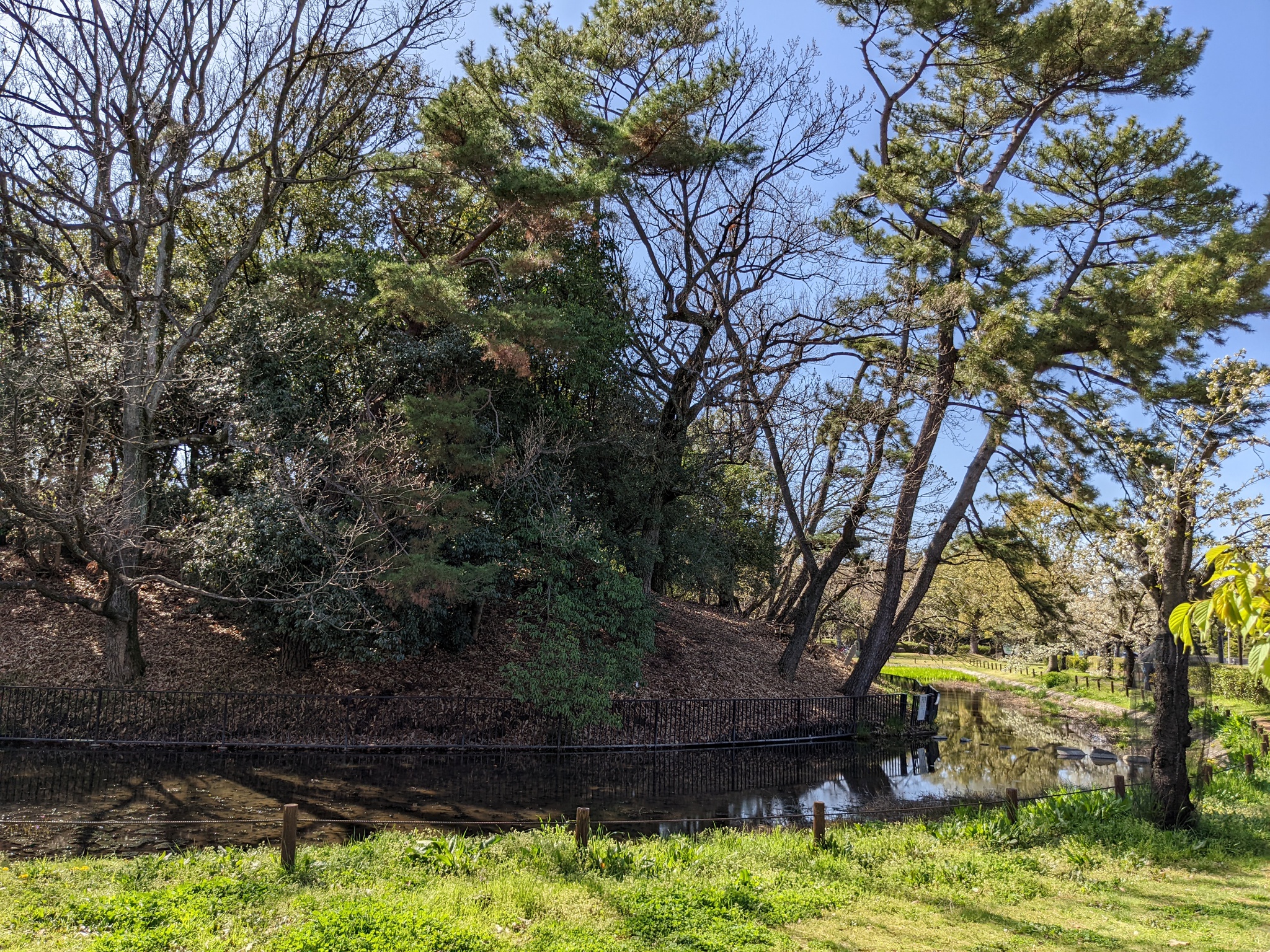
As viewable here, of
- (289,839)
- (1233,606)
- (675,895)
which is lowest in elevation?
(675,895)

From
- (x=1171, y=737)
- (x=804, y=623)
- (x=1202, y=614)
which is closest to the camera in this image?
(x=1202, y=614)

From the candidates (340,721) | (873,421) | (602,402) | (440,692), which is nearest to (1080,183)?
(873,421)

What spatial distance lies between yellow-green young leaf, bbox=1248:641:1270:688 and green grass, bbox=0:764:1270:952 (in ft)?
15.2

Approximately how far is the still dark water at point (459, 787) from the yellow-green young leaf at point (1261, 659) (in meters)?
7.70

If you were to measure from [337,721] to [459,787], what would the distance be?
3965mm

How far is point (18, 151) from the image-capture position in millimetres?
13289

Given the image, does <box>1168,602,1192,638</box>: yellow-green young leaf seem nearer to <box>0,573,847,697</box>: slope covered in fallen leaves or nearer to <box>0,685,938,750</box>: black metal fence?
<box>0,685,938,750</box>: black metal fence

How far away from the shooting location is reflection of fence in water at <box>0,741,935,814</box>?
38.2ft

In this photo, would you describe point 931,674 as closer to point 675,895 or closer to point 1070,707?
point 1070,707

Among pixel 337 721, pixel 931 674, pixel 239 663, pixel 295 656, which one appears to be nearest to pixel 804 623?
pixel 337 721

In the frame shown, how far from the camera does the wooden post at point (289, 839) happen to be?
7223 mm

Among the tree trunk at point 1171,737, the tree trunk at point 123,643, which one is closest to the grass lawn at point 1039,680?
the tree trunk at point 1171,737

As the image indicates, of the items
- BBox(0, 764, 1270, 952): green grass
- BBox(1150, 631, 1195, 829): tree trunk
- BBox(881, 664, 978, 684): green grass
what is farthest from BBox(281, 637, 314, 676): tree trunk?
BBox(881, 664, 978, 684): green grass

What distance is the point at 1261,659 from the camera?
7.12 feet
